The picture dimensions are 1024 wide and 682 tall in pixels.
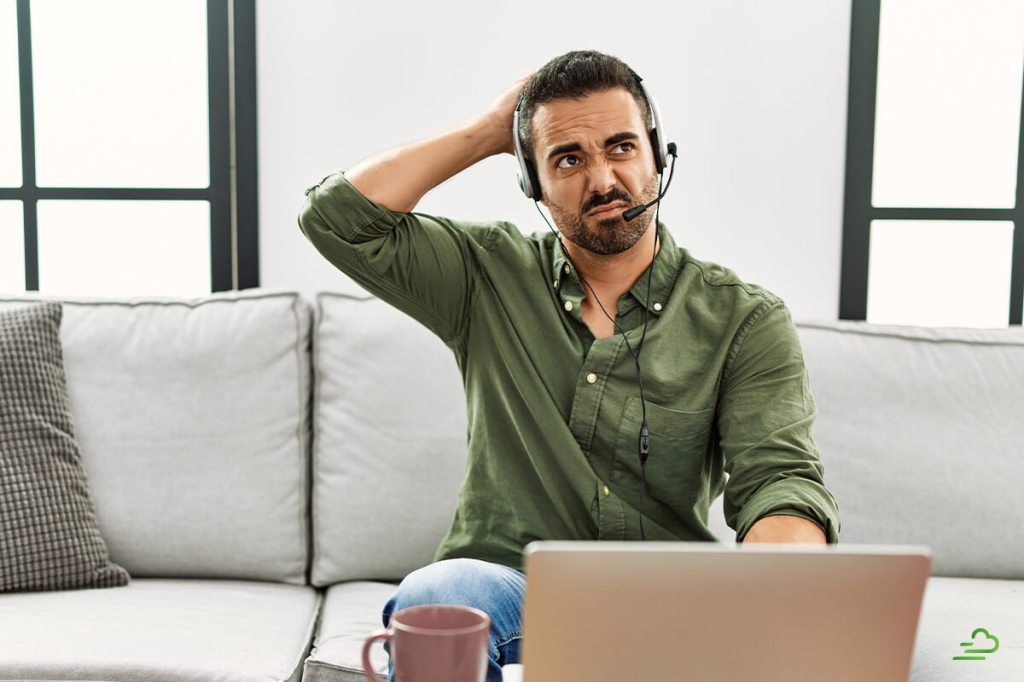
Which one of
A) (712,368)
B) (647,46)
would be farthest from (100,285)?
(712,368)

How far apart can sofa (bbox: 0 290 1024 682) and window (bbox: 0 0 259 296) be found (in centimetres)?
38

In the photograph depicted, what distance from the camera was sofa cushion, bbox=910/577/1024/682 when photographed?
1.35m

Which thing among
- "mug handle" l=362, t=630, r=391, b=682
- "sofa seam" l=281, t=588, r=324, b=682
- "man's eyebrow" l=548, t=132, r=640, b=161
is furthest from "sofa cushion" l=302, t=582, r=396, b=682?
"man's eyebrow" l=548, t=132, r=640, b=161

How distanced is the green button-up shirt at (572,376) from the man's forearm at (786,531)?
0.15 m

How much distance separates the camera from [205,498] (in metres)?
1.78

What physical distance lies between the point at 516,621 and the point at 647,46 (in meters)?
1.43

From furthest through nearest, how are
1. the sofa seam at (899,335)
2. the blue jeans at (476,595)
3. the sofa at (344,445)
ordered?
the sofa seam at (899,335) → the sofa at (344,445) → the blue jeans at (476,595)

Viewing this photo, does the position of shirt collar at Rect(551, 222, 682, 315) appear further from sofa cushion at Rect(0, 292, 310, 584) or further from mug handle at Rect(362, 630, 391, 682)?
mug handle at Rect(362, 630, 391, 682)

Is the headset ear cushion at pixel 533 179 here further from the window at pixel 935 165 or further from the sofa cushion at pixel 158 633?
the window at pixel 935 165

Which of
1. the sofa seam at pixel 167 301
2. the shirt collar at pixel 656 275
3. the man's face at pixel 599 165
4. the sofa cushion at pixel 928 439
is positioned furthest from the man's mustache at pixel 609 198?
the sofa seam at pixel 167 301

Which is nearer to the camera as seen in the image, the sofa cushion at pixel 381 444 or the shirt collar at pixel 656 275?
the shirt collar at pixel 656 275

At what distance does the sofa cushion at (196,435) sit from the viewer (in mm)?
1760

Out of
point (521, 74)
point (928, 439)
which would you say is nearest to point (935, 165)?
point (928, 439)

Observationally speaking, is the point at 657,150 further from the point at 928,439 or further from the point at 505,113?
the point at 928,439
